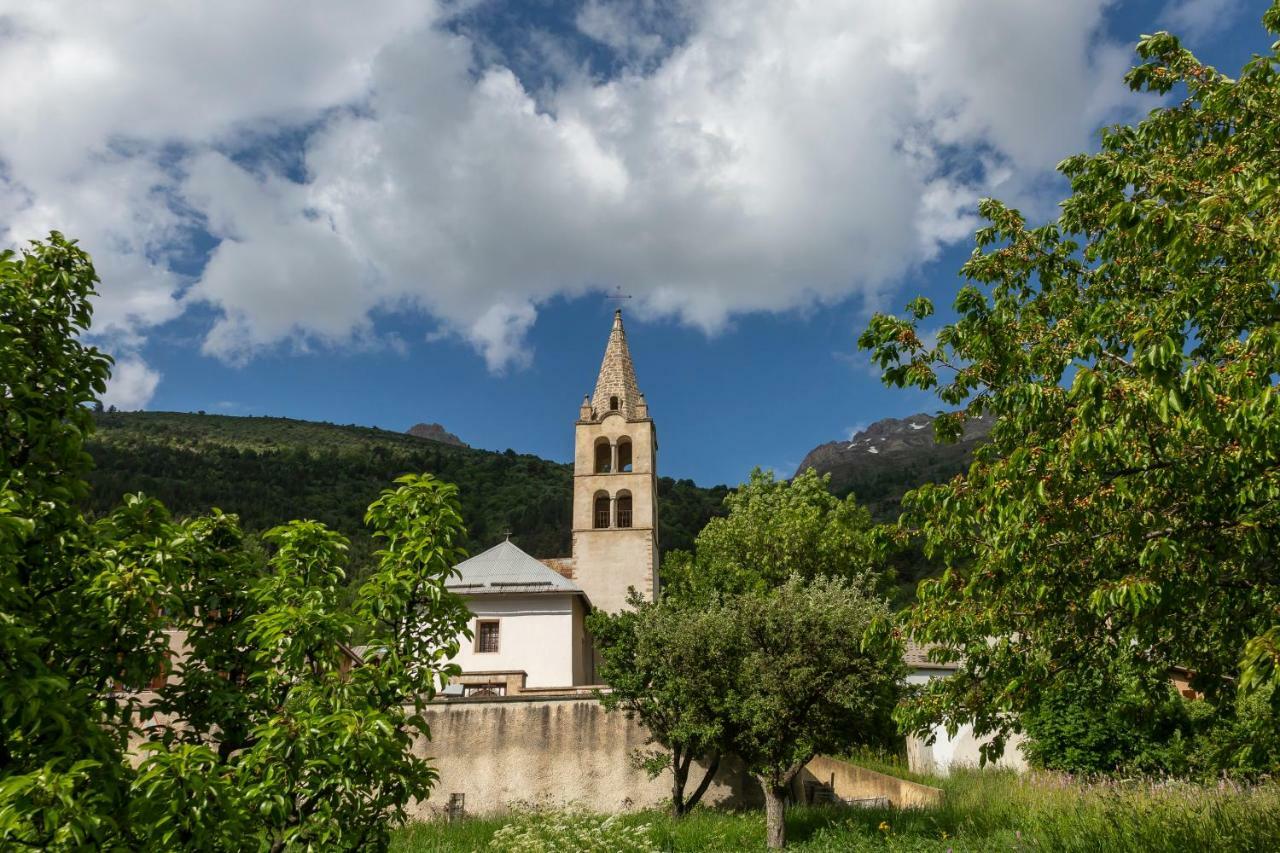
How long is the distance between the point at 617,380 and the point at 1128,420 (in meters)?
37.4

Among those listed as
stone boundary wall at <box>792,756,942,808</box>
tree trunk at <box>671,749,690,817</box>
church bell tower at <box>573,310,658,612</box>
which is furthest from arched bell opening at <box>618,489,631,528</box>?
tree trunk at <box>671,749,690,817</box>

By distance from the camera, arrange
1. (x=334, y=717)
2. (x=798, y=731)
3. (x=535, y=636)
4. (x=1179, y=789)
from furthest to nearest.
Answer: (x=535, y=636), (x=798, y=731), (x=1179, y=789), (x=334, y=717)

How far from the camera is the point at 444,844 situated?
15.1 m

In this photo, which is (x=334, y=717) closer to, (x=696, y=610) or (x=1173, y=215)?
(x=1173, y=215)

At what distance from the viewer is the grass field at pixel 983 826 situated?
431 inches

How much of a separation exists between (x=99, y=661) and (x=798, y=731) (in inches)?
550

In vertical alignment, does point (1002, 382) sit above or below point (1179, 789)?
above

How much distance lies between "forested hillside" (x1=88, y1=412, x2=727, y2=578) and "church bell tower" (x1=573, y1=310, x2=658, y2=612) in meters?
30.9

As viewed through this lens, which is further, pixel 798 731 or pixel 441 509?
pixel 798 731

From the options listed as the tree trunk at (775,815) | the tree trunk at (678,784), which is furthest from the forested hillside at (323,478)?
the tree trunk at (775,815)

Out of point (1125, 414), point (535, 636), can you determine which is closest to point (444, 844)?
point (1125, 414)

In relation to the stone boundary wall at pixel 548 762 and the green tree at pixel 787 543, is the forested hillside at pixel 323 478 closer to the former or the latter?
the green tree at pixel 787 543

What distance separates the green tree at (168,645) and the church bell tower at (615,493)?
29.8 metres

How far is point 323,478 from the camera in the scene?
111 metres
